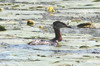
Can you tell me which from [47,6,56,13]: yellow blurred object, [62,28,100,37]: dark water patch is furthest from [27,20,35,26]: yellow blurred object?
[47,6,56,13]: yellow blurred object

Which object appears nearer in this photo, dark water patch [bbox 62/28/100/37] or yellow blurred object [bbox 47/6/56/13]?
dark water patch [bbox 62/28/100/37]

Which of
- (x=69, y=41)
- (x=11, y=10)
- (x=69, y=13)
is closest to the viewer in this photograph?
(x=69, y=41)

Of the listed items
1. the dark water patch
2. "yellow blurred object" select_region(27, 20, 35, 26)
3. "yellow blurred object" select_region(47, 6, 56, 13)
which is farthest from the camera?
"yellow blurred object" select_region(47, 6, 56, 13)

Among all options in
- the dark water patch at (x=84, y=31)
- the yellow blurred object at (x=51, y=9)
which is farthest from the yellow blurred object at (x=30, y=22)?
the yellow blurred object at (x=51, y=9)

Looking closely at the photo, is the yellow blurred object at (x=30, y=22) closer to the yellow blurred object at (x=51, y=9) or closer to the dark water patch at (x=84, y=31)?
the dark water patch at (x=84, y=31)

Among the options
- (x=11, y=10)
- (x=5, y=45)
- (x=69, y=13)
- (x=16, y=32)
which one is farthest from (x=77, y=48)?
(x=11, y=10)

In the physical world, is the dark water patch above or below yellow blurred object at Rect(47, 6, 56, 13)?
above

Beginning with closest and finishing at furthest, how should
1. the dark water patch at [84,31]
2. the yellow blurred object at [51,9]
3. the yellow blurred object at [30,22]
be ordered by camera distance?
the dark water patch at [84,31] → the yellow blurred object at [30,22] → the yellow blurred object at [51,9]

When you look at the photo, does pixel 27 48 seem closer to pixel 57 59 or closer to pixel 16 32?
pixel 57 59

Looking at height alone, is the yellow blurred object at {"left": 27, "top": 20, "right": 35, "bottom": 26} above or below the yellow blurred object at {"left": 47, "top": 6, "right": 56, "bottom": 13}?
above

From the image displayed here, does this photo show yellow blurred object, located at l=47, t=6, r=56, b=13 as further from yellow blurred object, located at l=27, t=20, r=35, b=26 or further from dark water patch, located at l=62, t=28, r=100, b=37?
dark water patch, located at l=62, t=28, r=100, b=37

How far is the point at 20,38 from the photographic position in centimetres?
1123

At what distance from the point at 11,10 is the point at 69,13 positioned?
7.76 ft

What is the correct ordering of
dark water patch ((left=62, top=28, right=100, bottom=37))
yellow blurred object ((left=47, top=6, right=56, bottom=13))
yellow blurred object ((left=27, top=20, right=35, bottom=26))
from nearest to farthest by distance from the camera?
dark water patch ((left=62, top=28, right=100, bottom=37)) < yellow blurred object ((left=27, top=20, right=35, bottom=26)) < yellow blurred object ((left=47, top=6, right=56, bottom=13))
